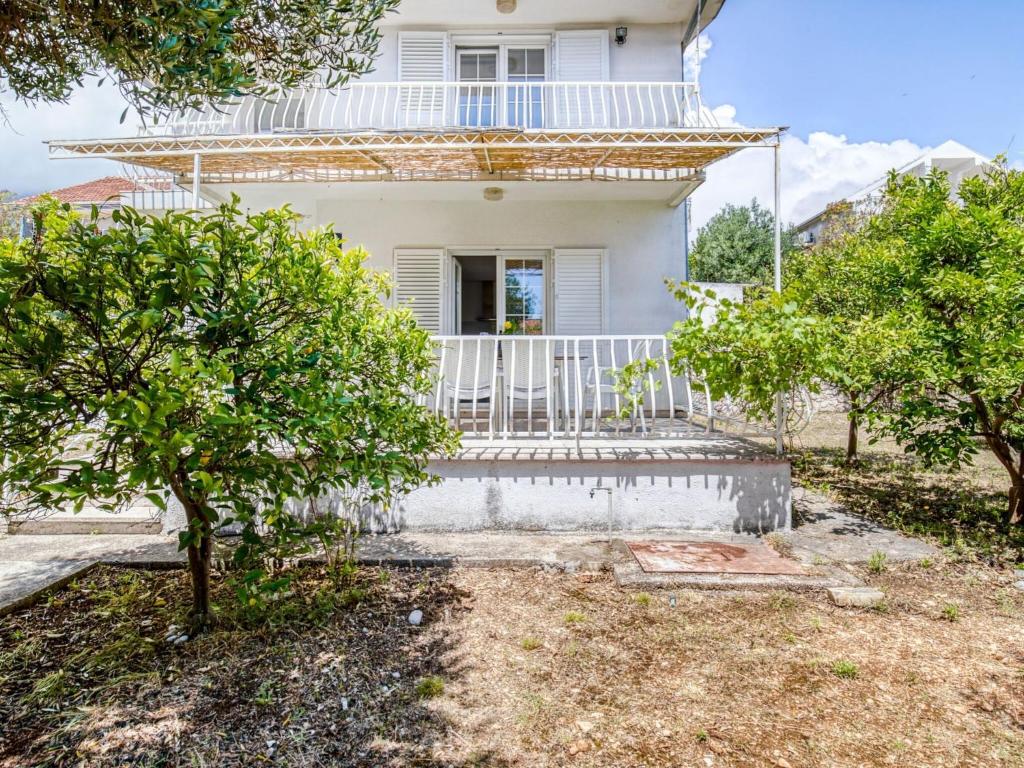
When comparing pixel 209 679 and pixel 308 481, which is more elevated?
pixel 308 481

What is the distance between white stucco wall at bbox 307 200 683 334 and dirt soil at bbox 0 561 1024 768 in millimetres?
5519

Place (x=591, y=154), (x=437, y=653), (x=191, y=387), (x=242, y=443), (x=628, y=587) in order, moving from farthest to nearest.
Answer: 1. (x=591, y=154)
2. (x=628, y=587)
3. (x=437, y=653)
4. (x=242, y=443)
5. (x=191, y=387)

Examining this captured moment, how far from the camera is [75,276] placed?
7.59 feet

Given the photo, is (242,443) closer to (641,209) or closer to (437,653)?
(437,653)

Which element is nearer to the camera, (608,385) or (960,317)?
(960,317)

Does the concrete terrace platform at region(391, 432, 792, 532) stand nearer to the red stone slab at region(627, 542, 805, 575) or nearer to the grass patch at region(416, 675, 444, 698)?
the red stone slab at region(627, 542, 805, 575)

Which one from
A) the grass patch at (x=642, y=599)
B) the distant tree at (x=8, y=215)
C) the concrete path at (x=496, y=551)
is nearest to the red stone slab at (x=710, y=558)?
the concrete path at (x=496, y=551)

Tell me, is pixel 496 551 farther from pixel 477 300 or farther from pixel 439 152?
pixel 477 300

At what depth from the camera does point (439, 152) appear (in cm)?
686

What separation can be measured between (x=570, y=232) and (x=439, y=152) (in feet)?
8.66

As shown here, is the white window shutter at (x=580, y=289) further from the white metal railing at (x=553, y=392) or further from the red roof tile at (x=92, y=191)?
the red roof tile at (x=92, y=191)

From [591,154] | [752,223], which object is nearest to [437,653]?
[591,154]

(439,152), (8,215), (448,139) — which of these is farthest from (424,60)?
(8,215)

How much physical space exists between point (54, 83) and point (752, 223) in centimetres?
2918
